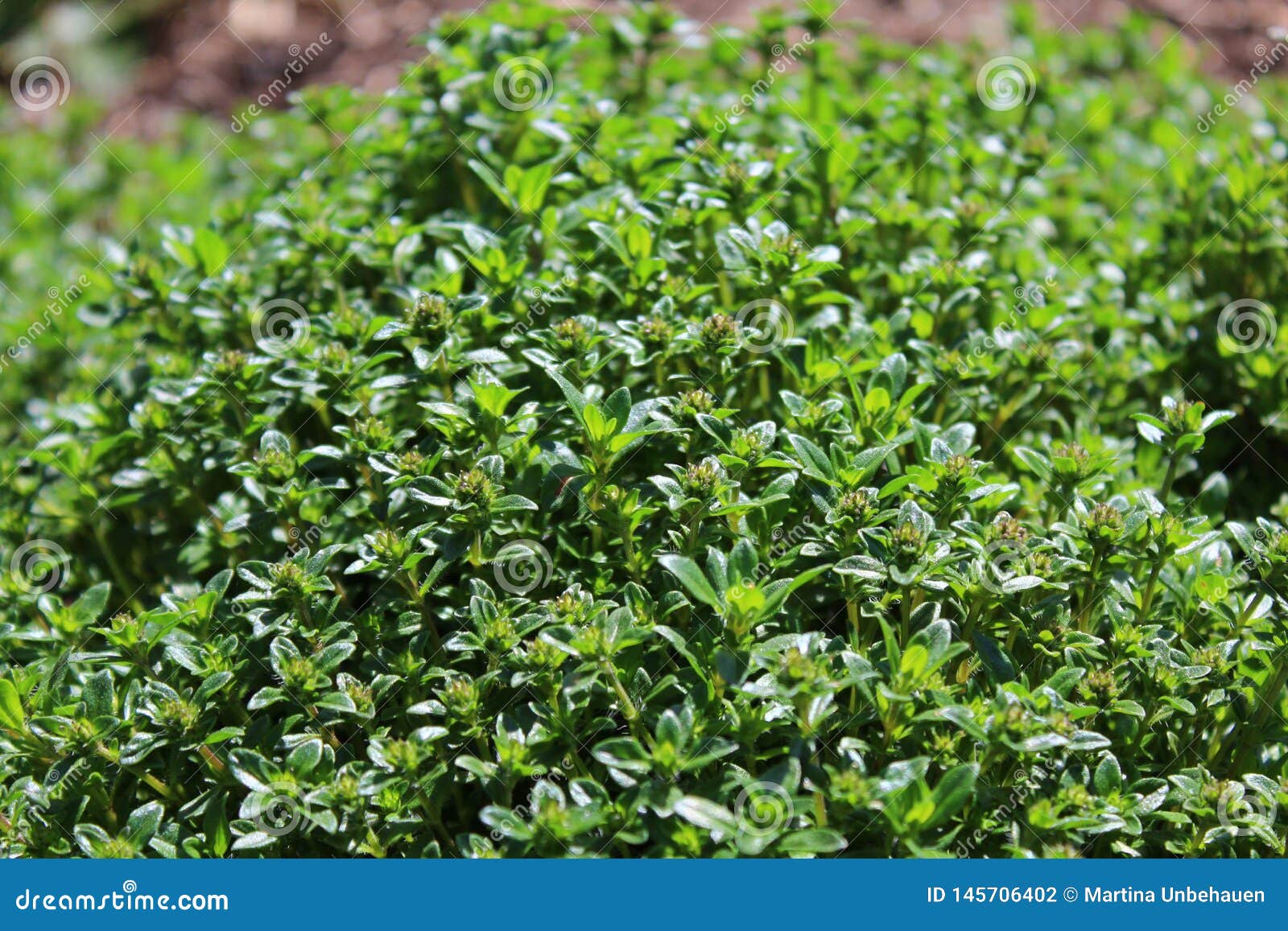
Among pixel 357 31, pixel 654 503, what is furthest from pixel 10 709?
pixel 357 31

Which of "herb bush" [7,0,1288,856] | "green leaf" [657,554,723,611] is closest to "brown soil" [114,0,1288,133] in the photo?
"herb bush" [7,0,1288,856]

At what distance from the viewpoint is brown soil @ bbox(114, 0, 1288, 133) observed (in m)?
6.44

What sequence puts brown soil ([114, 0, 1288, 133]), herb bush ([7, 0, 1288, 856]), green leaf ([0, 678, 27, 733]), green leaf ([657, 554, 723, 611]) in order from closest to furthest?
green leaf ([657, 554, 723, 611]), herb bush ([7, 0, 1288, 856]), green leaf ([0, 678, 27, 733]), brown soil ([114, 0, 1288, 133])

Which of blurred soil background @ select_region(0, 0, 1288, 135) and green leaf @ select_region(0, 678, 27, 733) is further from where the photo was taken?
blurred soil background @ select_region(0, 0, 1288, 135)

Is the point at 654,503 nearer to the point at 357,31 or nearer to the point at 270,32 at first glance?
the point at 357,31

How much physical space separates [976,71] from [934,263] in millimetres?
1620

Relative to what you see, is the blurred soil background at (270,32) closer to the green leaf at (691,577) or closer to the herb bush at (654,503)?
the herb bush at (654,503)

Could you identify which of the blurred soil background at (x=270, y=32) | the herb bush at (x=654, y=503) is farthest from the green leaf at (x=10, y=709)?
the blurred soil background at (x=270, y=32)

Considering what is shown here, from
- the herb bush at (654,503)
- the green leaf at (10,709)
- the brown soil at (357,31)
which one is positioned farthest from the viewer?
the brown soil at (357,31)

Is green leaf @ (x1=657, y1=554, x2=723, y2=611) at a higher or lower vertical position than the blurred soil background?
lower

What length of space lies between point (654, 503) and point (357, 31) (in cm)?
531

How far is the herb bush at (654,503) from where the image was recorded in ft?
7.77

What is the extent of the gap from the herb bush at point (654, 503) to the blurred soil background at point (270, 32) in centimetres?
291

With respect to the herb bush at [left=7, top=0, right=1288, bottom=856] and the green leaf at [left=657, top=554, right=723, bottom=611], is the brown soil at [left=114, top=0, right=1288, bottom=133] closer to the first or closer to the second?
the herb bush at [left=7, top=0, right=1288, bottom=856]
